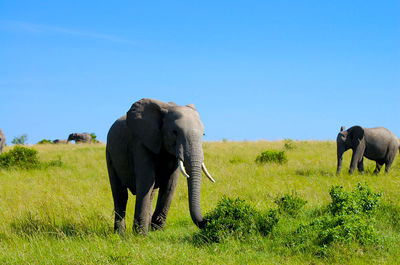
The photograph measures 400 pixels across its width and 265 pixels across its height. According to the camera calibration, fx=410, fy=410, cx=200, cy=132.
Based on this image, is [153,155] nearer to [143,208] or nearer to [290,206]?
[143,208]

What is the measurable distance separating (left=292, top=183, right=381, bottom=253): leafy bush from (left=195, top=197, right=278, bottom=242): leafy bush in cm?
60

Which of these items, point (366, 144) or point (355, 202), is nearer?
point (355, 202)

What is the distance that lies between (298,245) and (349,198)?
2005mm

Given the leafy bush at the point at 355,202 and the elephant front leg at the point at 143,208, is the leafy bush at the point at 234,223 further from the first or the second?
the leafy bush at the point at 355,202

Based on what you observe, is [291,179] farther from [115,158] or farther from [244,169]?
[115,158]

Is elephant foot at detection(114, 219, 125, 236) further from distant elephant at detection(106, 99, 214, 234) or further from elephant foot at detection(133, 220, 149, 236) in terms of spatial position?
elephant foot at detection(133, 220, 149, 236)

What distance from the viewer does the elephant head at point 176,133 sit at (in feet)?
21.6

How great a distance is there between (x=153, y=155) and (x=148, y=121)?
61cm

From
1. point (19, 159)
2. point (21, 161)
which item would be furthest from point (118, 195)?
point (19, 159)

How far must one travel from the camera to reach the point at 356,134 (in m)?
15.8

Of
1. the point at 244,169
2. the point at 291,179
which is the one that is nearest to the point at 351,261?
the point at 291,179

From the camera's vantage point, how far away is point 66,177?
16.1 metres

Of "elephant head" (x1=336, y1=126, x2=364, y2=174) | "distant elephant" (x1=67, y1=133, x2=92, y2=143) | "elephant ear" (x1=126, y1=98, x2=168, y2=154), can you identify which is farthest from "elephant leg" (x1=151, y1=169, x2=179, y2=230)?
"distant elephant" (x1=67, y1=133, x2=92, y2=143)

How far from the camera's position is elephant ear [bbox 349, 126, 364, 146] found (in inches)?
619
